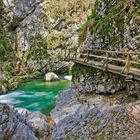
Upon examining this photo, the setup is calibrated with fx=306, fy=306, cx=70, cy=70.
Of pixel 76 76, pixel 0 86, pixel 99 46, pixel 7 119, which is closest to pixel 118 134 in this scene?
pixel 7 119

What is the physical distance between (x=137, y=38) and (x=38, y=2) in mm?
35081

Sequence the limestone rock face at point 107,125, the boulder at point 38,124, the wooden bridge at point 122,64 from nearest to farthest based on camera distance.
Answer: the limestone rock face at point 107,125 < the wooden bridge at point 122,64 < the boulder at point 38,124

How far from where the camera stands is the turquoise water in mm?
29717

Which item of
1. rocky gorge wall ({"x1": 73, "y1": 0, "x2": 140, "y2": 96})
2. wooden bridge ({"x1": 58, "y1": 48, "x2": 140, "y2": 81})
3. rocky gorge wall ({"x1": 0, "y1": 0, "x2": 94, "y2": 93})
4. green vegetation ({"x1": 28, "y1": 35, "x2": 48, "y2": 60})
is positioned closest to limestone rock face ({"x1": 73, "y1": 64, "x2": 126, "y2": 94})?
rocky gorge wall ({"x1": 73, "y1": 0, "x2": 140, "y2": 96})

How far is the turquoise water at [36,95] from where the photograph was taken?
29.7 m

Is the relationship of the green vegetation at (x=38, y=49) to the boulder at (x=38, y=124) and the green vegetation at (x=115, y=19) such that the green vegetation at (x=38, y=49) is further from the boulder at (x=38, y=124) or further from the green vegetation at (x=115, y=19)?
the boulder at (x=38, y=124)

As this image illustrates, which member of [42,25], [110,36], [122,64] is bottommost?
[122,64]

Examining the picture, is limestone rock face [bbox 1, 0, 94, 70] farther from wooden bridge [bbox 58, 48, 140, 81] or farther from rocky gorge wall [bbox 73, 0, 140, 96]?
wooden bridge [bbox 58, 48, 140, 81]

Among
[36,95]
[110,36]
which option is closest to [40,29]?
[36,95]

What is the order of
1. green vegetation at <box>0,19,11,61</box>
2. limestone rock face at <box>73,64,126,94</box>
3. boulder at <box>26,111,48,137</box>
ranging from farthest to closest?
green vegetation at <box>0,19,11,61</box>, limestone rock face at <box>73,64,126,94</box>, boulder at <box>26,111,48,137</box>

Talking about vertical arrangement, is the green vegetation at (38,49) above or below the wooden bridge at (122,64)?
below

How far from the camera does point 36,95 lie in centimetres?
3456

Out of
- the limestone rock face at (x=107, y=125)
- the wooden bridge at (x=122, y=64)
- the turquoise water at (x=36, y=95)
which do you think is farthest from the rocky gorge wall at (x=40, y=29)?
the limestone rock face at (x=107, y=125)

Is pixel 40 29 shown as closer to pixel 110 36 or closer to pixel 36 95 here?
pixel 36 95
